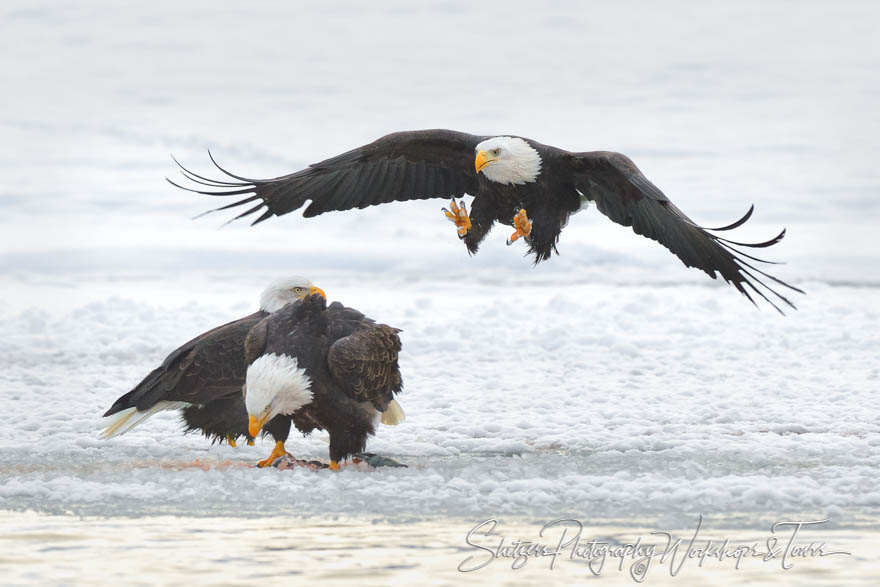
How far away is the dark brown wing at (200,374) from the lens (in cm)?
612

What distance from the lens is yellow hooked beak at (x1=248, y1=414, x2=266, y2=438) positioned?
541 centimetres

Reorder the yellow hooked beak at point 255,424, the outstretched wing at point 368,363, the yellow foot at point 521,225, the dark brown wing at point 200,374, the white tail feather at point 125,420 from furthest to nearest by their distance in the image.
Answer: the yellow foot at point 521,225 < the white tail feather at point 125,420 < the dark brown wing at point 200,374 < the outstretched wing at point 368,363 < the yellow hooked beak at point 255,424

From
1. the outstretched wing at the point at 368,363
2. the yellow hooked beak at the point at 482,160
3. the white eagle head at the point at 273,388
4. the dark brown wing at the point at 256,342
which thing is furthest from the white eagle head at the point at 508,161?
the white eagle head at the point at 273,388

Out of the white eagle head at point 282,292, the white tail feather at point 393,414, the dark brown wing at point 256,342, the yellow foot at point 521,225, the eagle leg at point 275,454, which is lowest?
the eagle leg at point 275,454

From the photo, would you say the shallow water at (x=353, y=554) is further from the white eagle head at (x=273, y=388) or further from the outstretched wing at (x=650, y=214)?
the outstretched wing at (x=650, y=214)

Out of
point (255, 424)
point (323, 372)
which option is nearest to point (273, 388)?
point (255, 424)

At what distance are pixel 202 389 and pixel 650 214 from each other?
2320 mm

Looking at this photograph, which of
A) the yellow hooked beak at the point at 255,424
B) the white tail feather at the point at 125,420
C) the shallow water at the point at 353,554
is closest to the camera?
the shallow water at the point at 353,554

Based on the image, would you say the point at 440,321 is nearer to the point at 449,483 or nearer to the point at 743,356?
the point at 743,356

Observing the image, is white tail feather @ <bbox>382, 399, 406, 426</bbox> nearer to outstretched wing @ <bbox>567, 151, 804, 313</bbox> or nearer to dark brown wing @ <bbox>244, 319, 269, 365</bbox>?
dark brown wing @ <bbox>244, 319, 269, 365</bbox>

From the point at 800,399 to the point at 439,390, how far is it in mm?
2216

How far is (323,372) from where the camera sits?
5.61 meters

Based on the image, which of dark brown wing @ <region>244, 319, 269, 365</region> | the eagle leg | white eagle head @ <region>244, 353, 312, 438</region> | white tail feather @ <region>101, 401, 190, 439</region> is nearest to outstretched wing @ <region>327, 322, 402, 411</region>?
white eagle head @ <region>244, 353, 312, 438</region>

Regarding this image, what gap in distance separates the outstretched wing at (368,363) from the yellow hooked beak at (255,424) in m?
0.38
